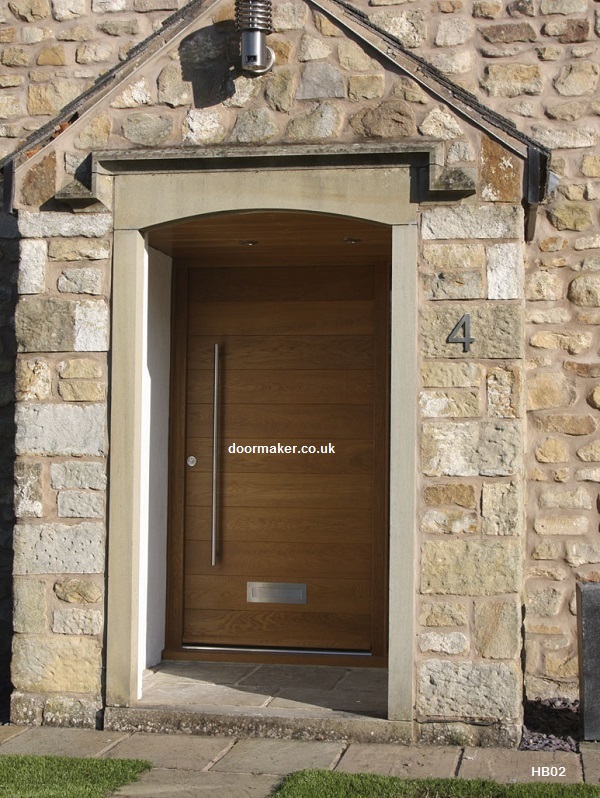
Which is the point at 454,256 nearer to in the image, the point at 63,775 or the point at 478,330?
the point at 478,330

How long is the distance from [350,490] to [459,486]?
5.01 feet

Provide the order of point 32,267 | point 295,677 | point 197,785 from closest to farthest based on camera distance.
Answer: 1. point 197,785
2. point 32,267
3. point 295,677

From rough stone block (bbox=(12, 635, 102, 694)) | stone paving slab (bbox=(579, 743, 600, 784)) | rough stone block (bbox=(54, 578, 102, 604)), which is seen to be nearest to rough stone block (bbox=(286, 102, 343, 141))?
rough stone block (bbox=(54, 578, 102, 604))

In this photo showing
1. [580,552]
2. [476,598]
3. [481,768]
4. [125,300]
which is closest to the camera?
[481,768]

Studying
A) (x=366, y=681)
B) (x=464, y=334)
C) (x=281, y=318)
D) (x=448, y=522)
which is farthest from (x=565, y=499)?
(x=281, y=318)

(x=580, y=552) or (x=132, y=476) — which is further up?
(x=132, y=476)

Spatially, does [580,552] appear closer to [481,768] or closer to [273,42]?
[481,768]

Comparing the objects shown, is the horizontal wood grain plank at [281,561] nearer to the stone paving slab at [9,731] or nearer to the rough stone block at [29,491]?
the rough stone block at [29,491]

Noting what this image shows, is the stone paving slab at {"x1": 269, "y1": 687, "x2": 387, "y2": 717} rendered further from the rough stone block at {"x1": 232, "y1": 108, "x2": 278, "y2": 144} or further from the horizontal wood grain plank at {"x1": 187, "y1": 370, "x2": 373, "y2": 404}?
the rough stone block at {"x1": 232, "y1": 108, "x2": 278, "y2": 144}

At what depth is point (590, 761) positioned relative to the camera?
475cm

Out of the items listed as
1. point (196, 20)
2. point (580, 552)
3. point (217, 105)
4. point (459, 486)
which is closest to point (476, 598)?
point (459, 486)

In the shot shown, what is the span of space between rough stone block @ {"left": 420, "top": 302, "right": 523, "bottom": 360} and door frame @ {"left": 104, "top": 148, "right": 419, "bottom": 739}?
8 cm

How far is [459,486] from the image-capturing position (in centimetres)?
501

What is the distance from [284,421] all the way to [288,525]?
24.6 inches
